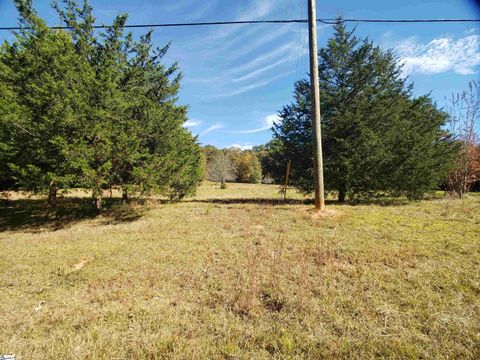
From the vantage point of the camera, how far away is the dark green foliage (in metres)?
13.1

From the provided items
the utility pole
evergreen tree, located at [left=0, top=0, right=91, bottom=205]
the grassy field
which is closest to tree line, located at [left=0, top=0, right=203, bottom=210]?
evergreen tree, located at [left=0, top=0, right=91, bottom=205]

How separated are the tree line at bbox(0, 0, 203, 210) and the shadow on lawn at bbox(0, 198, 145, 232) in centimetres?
98

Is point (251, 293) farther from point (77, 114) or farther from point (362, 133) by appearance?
point (362, 133)

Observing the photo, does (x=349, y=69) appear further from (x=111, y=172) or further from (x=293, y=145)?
(x=111, y=172)

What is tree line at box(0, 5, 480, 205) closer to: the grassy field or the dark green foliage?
the dark green foliage

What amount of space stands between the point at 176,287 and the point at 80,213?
421 inches

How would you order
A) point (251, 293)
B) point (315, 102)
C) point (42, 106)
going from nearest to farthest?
point (251, 293)
point (315, 102)
point (42, 106)

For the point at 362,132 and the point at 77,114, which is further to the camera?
the point at 362,132

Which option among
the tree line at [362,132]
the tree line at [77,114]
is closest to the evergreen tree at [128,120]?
the tree line at [77,114]

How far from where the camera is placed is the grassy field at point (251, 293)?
2949mm

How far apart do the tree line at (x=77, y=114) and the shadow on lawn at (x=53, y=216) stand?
3.22 feet

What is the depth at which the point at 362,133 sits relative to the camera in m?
13.0

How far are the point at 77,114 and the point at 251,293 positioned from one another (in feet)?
31.5

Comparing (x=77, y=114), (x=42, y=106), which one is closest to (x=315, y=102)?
(x=77, y=114)
